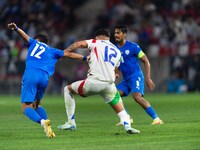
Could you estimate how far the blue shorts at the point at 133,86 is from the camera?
53.0 ft

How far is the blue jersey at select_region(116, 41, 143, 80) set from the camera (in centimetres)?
1599

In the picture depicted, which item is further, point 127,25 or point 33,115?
point 127,25

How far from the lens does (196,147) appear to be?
1057 cm

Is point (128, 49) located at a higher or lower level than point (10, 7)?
lower

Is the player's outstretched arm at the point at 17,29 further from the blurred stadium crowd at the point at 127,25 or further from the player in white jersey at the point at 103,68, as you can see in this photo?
the blurred stadium crowd at the point at 127,25

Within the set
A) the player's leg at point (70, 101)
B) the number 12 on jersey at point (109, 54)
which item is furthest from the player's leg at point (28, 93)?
the number 12 on jersey at point (109, 54)

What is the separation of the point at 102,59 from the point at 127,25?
72.8 ft

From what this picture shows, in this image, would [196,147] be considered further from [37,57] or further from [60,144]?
[37,57]

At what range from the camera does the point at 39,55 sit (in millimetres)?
13484

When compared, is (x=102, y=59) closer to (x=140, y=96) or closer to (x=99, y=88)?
(x=99, y=88)

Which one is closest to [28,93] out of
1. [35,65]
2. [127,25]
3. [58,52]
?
[35,65]

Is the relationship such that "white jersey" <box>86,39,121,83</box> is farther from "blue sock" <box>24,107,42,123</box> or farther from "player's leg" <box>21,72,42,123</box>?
"blue sock" <box>24,107,42,123</box>

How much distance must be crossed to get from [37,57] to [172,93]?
67.6 feet

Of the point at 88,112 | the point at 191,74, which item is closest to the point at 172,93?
the point at 191,74
